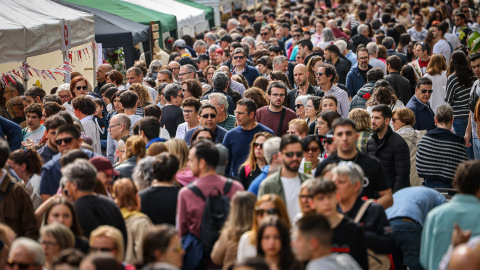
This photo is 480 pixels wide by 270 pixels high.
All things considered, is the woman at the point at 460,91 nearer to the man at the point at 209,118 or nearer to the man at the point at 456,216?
the man at the point at 209,118

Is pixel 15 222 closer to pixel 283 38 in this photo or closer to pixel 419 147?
pixel 419 147

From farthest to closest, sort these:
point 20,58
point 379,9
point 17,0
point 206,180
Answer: point 379,9
point 17,0
point 20,58
point 206,180

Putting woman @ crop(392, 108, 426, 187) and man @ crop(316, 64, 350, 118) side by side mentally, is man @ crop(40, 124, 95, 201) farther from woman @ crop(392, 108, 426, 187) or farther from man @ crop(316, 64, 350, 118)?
man @ crop(316, 64, 350, 118)

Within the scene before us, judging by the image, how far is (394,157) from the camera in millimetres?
7449

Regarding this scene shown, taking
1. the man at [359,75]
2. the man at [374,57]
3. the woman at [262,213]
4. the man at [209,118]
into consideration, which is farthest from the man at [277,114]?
the man at [374,57]

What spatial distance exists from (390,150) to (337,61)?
6.56 m

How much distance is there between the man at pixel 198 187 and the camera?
18.8 ft

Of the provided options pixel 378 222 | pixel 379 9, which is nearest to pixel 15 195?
pixel 378 222

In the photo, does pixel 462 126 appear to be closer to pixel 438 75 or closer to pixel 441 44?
pixel 438 75

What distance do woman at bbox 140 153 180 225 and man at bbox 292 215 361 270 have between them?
1.63 metres

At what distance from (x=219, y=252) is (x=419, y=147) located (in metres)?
3.70

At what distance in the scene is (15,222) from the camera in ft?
19.7

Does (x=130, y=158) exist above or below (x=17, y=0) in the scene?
below

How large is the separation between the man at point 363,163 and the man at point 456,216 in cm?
96
